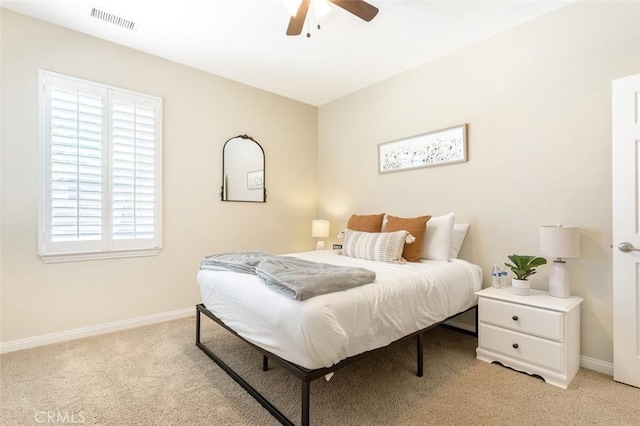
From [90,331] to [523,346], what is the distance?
368 cm

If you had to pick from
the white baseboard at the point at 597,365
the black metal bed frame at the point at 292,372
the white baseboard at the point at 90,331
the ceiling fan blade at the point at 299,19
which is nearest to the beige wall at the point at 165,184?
the white baseboard at the point at 90,331

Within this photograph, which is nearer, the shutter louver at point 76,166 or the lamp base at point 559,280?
the lamp base at point 559,280

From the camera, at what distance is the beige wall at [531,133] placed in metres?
2.23

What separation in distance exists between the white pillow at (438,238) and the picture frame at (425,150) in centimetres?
64

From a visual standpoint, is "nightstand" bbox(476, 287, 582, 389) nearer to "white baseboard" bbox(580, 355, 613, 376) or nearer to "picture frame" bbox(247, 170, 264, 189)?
"white baseboard" bbox(580, 355, 613, 376)

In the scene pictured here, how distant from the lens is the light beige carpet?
5.56ft

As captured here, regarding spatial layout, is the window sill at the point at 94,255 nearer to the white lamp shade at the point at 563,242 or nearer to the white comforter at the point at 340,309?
the white comforter at the point at 340,309

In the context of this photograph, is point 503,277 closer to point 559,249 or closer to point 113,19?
point 559,249

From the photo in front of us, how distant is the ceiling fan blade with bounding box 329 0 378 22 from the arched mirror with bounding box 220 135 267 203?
2205 mm

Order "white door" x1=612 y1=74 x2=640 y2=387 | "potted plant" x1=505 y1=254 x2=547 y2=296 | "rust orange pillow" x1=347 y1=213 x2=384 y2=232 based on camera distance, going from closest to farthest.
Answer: "white door" x1=612 y1=74 x2=640 y2=387
"potted plant" x1=505 y1=254 x2=547 y2=296
"rust orange pillow" x1=347 y1=213 x2=384 y2=232

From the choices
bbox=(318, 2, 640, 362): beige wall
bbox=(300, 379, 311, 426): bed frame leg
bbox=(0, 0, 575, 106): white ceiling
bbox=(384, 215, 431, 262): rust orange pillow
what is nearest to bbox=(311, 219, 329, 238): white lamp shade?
bbox=(318, 2, 640, 362): beige wall

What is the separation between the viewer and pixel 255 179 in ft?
13.3

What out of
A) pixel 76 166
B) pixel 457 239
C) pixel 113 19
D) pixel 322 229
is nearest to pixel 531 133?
pixel 457 239

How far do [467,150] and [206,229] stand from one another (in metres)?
3.00
